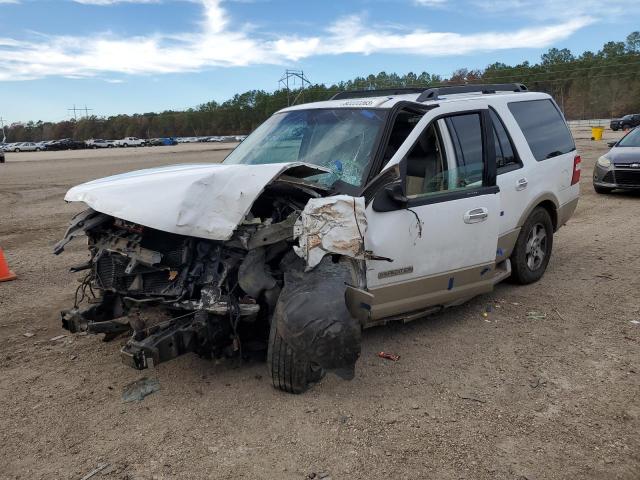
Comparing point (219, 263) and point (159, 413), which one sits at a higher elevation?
point (219, 263)

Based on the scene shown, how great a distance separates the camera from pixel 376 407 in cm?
363

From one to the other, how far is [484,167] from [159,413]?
334cm

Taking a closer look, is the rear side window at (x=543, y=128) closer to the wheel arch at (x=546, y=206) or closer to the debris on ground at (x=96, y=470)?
the wheel arch at (x=546, y=206)

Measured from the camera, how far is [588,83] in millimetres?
72875

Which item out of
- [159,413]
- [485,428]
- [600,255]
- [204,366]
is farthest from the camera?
[600,255]

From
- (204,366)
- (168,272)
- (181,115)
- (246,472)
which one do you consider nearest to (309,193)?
(168,272)

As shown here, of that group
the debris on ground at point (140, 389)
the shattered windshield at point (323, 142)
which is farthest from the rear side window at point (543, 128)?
the debris on ground at point (140, 389)

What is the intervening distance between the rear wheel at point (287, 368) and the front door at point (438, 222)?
723mm

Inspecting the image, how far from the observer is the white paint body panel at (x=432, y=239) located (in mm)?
4027

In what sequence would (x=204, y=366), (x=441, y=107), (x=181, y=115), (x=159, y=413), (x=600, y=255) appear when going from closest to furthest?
(x=159, y=413) < (x=204, y=366) < (x=441, y=107) < (x=600, y=255) < (x=181, y=115)

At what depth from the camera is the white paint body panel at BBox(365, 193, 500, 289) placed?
4.03 metres

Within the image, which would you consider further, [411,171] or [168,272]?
[411,171]

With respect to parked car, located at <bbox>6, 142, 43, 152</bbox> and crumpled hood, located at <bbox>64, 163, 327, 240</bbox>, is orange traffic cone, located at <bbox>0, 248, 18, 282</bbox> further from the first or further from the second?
parked car, located at <bbox>6, 142, 43, 152</bbox>

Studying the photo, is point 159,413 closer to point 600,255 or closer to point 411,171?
point 411,171
